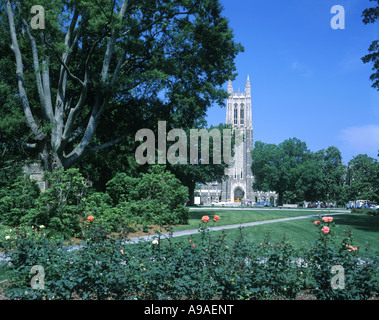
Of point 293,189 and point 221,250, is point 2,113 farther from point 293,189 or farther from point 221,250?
point 293,189

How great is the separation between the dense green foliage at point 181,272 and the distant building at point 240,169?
3761 inches

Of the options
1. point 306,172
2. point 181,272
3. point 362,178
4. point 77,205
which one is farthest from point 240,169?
point 181,272

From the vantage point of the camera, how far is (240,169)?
104 meters

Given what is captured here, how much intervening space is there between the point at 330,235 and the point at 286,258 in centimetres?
93

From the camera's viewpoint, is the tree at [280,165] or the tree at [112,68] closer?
the tree at [112,68]

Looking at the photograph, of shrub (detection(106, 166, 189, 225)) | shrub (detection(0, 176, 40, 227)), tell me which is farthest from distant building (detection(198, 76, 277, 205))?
shrub (detection(0, 176, 40, 227))

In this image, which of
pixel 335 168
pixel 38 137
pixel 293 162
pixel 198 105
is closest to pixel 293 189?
pixel 293 162

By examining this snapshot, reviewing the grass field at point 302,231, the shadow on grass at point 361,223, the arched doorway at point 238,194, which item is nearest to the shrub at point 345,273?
the grass field at point 302,231

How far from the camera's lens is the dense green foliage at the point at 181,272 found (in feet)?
15.9

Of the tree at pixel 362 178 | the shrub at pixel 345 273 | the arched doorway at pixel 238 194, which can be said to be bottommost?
the arched doorway at pixel 238 194

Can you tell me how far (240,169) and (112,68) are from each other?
8836 centimetres

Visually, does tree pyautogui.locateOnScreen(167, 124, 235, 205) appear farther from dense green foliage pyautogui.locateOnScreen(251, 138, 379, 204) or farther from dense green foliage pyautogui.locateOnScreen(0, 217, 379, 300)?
dense green foliage pyautogui.locateOnScreen(0, 217, 379, 300)

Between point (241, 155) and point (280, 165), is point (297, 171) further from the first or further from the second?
point (241, 155)

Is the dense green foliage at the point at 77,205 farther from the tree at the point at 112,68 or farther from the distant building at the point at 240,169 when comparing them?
the distant building at the point at 240,169
